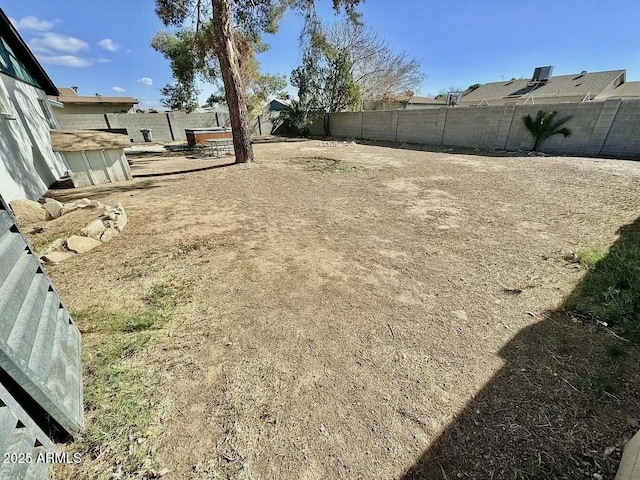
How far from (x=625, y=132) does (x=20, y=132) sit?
15.8m

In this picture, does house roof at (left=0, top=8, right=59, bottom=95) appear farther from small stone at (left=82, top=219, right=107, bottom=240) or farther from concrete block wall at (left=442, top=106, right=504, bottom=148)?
concrete block wall at (left=442, top=106, right=504, bottom=148)

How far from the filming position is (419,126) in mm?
13242

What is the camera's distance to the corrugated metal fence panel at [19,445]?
3.20 ft

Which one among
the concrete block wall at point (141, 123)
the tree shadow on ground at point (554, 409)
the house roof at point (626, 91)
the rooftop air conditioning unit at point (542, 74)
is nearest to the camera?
the tree shadow on ground at point (554, 409)

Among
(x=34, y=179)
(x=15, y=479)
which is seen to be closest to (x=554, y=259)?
(x=15, y=479)

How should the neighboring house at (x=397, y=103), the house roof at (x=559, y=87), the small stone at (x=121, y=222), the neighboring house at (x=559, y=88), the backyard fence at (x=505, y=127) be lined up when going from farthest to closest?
the neighboring house at (x=397, y=103)
the house roof at (x=559, y=87)
the neighboring house at (x=559, y=88)
the backyard fence at (x=505, y=127)
the small stone at (x=121, y=222)

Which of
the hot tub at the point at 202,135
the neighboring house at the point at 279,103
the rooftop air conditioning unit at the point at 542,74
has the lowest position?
the hot tub at the point at 202,135

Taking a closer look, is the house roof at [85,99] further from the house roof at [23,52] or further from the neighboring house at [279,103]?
the house roof at [23,52]

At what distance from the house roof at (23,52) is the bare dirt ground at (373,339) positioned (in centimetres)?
631

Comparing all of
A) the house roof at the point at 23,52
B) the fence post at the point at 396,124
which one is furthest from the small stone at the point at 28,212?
the fence post at the point at 396,124

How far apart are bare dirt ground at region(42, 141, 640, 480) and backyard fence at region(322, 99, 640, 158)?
599 centimetres

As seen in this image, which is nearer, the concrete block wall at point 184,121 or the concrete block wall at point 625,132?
the concrete block wall at point 625,132

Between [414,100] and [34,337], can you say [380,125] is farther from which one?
[414,100]

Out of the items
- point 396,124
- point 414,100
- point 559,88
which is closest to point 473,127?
point 396,124
